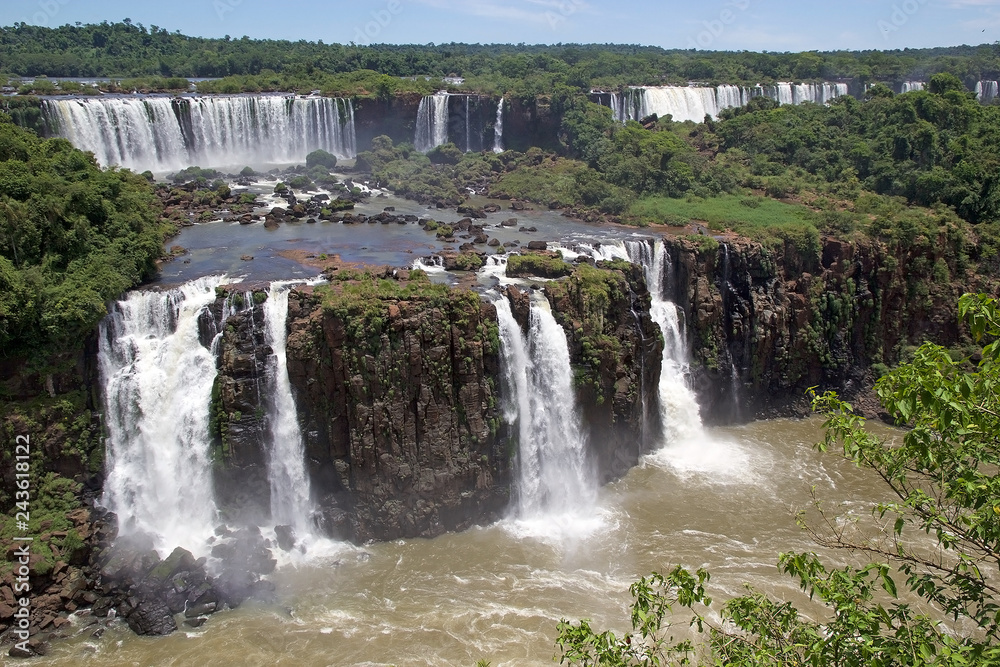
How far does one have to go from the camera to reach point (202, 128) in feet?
153

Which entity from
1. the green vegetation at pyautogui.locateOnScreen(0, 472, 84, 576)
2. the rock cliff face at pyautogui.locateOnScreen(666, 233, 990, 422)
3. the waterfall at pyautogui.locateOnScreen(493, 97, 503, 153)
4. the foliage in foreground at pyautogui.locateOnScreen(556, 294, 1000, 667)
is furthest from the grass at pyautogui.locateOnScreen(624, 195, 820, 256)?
the green vegetation at pyautogui.locateOnScreen(0, 472, 84, 576)

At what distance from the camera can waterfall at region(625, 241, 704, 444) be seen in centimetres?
2775

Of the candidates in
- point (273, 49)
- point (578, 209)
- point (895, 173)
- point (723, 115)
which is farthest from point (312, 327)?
point (273, 49)

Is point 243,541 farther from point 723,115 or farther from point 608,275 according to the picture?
point 723,115

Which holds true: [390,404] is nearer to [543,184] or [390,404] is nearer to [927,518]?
[927,518]

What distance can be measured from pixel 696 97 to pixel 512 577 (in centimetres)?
5356

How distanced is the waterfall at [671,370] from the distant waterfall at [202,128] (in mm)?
29673

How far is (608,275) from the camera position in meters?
26.1

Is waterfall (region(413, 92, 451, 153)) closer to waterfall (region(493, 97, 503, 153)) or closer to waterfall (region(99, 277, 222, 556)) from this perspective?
waterfall (region(493, 97, 503, 153))

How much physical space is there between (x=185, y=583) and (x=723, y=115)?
157 feet

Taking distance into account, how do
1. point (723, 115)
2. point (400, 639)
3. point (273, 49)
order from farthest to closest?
point (273, 49) → point (723, 115) → point (400, 639)

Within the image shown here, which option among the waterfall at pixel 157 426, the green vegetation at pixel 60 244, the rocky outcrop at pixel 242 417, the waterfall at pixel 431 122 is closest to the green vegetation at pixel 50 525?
the waterfall at pixel 157 426

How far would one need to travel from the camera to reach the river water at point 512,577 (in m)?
17.7

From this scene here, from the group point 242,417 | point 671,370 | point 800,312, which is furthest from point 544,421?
point 800,312
